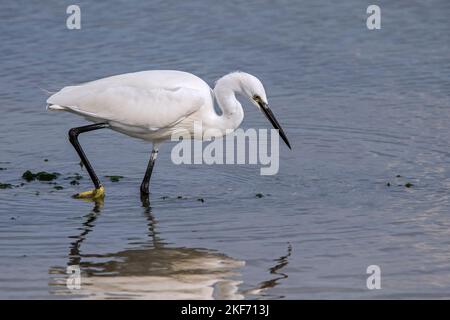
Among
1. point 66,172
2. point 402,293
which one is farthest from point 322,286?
point 66,172

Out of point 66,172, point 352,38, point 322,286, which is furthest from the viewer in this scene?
point 352,38

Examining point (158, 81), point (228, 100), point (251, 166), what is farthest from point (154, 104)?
point (251, 166)

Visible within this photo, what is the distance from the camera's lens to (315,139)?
38.2ft

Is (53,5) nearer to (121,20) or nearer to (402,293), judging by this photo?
(121,20)

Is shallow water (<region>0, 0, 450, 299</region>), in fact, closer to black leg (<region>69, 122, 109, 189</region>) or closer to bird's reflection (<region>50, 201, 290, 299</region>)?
bird's reflection (<region>50, 201, 290, 299</region>)

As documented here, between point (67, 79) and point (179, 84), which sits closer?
point (179, 84)

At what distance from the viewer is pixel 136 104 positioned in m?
9.78

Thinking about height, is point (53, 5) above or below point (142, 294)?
above

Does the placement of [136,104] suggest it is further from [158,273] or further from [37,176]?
[158,273]

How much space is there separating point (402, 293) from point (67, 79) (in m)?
7.90

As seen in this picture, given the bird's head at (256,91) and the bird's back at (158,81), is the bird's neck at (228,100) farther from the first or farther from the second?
the bird's back at (158,81)

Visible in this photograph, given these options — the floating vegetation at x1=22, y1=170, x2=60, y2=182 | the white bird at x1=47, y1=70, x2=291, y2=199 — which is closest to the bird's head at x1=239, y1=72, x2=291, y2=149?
the white bird at x1=47, y1=70, x2=291, y2=199

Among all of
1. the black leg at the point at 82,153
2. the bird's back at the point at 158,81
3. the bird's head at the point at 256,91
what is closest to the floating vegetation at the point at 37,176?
the black leg at the point at 82,153
